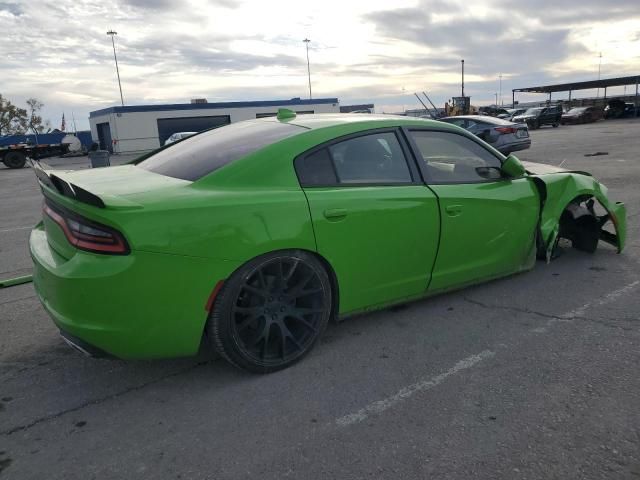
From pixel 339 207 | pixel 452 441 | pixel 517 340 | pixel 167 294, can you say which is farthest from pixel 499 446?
pixel 167 294

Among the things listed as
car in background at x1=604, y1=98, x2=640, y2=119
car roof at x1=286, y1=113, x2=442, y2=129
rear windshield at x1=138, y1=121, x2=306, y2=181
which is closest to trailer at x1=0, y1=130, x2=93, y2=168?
rear windshield at x1=138, y1=121, x2=306, y2=181

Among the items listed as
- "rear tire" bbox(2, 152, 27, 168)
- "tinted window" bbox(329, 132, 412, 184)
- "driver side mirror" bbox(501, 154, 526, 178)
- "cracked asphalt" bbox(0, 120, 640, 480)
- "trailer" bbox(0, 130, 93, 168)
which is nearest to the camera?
"cracked asphalt" bbox(0, 120, 640, 480)

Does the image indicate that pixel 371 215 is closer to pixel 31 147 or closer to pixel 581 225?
pixel 581 225

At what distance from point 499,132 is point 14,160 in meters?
23.3

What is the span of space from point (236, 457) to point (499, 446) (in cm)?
116

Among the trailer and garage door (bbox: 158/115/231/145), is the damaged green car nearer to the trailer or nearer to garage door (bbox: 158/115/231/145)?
the trailer

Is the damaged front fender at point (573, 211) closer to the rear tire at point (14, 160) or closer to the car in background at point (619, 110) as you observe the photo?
the rear tire at point (14, 160)

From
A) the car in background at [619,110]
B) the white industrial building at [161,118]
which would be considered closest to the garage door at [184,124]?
the white industrial building at [161,118]

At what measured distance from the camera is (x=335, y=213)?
3062mm

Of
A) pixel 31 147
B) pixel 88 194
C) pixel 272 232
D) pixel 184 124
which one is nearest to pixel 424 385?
pixel 272 232

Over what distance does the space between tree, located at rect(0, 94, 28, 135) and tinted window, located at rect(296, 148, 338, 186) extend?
7125 centimetres

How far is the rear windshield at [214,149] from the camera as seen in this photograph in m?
3.13

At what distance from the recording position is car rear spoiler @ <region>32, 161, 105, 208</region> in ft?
8.32

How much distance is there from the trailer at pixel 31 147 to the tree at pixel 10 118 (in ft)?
133
